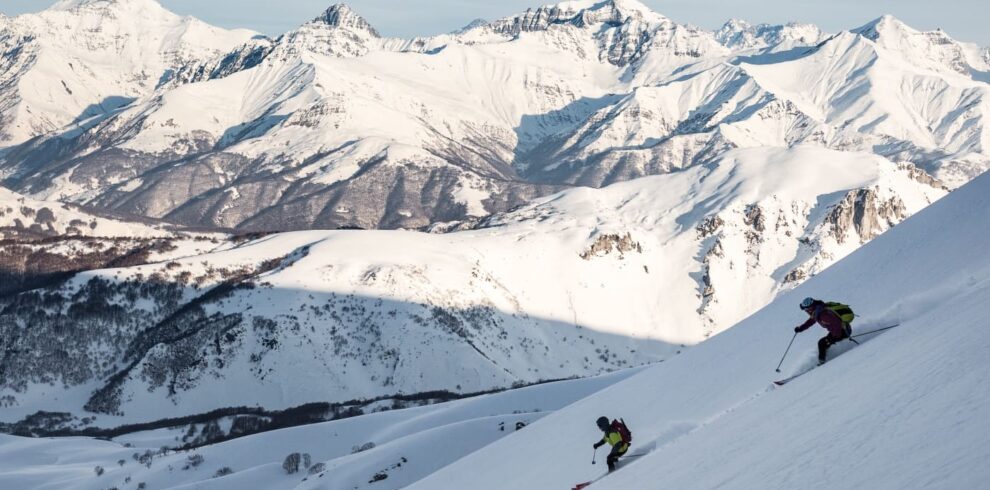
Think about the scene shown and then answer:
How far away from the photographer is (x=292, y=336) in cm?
11719

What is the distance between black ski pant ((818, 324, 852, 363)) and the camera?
16.4m

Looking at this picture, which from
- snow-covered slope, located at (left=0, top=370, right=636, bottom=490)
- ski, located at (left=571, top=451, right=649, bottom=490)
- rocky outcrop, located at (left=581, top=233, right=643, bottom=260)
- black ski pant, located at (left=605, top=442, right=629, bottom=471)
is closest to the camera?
ski, located at (left=571, top=451, right=649, bottom=490)

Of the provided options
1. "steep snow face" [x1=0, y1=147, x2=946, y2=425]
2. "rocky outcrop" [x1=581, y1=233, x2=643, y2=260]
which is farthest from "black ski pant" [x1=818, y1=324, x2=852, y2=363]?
"rocky outcrop" [x1=581, y1=233, x2=643, y2=260]

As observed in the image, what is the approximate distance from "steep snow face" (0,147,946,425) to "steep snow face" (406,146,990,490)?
3553 inches

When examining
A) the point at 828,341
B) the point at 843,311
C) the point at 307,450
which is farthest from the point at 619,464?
the point at 307,450

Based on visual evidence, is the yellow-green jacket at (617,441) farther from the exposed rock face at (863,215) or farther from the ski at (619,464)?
the exposed rock face at (863,215)

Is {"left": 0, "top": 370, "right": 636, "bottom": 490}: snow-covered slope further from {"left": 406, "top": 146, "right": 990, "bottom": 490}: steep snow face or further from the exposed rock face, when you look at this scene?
the exposed rock face

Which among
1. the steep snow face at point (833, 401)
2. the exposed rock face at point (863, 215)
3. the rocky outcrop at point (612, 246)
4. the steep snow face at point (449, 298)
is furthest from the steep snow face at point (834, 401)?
the exposed rock face at point (863, 215)

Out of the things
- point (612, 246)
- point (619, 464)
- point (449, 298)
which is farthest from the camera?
point (612, 246)

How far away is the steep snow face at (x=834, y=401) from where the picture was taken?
8406mm

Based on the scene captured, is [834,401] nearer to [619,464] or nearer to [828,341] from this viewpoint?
[828,341]

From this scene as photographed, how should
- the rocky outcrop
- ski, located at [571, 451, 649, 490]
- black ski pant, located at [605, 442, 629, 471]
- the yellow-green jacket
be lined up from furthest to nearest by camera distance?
the rocky outcrop, the yellow-green jacket, black ski pant, located at [605, 442, 629, 471], ski, located at [571, 451, 649, 490]

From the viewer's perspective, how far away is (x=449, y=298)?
129 meters

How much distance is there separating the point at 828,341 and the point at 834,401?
524 cm
